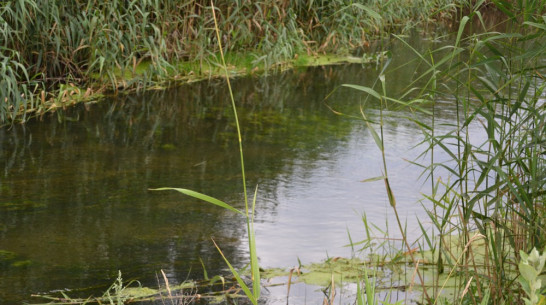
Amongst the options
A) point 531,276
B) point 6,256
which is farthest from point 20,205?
point 531,276

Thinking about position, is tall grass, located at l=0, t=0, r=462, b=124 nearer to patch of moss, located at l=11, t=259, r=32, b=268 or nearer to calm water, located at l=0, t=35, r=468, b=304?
calm water, located at l=0, t=35, r=468, b=304

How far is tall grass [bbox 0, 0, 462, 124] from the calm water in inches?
11.9

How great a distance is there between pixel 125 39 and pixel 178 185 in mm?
2442

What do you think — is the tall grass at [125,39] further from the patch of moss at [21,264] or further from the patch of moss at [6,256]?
the patch of moss at [21,264]

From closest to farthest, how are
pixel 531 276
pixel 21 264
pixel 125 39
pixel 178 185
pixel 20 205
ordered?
pixel 531 276, pixel 21 264, pixel 20 205, pixel 178 185, pixel 125 39

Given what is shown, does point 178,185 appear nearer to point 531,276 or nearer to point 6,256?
point 6,256

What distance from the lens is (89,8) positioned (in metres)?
6.12

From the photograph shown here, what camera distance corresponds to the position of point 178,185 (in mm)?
4312

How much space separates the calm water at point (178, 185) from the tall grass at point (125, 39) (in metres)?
0.30

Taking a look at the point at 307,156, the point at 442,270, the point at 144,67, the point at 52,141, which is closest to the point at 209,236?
the point at 442,270

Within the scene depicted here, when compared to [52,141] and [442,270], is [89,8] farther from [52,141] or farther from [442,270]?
[442,270]

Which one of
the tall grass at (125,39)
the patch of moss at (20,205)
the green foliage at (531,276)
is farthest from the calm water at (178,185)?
the green foliage at (531,276)

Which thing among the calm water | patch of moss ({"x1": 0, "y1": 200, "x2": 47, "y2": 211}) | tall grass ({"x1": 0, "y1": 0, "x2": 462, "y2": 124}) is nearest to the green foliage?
the calm water

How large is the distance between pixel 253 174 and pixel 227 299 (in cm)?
167
